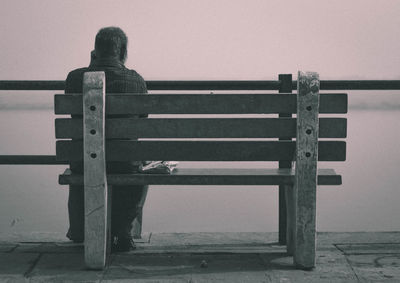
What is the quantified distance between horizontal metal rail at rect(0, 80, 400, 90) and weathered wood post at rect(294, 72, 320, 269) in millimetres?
928

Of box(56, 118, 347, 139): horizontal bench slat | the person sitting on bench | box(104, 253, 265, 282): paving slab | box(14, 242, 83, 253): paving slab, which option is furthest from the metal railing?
box(104, 253, 265, 282): paving slab

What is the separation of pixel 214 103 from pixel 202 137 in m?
0.19

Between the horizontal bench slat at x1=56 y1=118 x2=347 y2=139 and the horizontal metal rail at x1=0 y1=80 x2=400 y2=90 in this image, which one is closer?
the horizontal bench slat at x1=56 y1=118 x2=347 y2=139

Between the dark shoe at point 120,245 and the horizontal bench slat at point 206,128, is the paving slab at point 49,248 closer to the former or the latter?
the dark shoe at point 120,245

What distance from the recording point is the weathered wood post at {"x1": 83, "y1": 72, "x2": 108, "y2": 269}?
413 cm

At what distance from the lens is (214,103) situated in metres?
4.13

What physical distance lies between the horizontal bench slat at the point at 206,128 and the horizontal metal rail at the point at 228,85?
895mm

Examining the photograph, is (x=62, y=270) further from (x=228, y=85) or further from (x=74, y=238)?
(x=228, y=85)

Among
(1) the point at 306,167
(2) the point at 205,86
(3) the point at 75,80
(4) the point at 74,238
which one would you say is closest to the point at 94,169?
(3) the point at 75,80

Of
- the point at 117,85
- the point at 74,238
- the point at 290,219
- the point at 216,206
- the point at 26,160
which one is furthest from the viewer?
the point at 216,206

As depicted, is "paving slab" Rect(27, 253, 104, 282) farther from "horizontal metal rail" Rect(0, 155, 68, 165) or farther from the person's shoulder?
the person's shoulder

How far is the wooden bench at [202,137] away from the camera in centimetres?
413

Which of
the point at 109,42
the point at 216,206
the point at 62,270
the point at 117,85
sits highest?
the point at 109,42

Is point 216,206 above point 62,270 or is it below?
below
